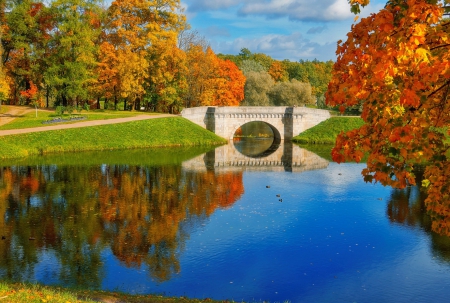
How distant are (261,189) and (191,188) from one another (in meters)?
4.06

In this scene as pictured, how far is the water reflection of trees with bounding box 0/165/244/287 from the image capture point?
15453mm

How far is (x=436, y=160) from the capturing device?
750 cm

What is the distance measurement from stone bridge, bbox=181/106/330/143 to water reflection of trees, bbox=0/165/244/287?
19.5 metres

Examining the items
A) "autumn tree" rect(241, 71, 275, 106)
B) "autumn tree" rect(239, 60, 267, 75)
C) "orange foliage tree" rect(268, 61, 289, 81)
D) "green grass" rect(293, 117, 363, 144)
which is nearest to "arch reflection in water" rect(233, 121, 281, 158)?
"green grass" rect(293, 117, 363, 144)

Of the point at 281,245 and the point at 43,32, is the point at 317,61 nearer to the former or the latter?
the point at 43,32

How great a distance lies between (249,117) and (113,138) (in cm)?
1617

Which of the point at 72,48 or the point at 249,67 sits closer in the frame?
the point at 72,48

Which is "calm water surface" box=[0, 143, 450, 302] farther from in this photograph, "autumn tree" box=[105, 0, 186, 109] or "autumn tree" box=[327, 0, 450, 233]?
"autumn tree" box=[105, 0, 186, 109]

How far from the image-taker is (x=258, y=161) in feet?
128

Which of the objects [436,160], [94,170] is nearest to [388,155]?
[436,160]

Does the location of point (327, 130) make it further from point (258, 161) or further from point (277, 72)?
point (277, 72)

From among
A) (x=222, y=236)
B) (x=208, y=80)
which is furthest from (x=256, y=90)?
(x=222, y=236)

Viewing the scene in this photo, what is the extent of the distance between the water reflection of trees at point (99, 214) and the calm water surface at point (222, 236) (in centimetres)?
6

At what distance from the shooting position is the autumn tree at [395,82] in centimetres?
611
